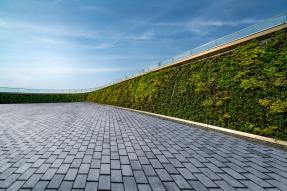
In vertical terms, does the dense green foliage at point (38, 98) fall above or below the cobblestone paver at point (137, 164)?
above

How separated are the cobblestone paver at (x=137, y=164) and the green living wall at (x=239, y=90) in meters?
1.35

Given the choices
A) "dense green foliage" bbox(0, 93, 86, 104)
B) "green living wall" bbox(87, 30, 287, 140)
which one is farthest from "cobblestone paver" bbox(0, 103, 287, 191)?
"dense green foliage" bbox(0, 93, 86, 104)

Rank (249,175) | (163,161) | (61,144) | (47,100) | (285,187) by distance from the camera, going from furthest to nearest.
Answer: (47,100)
(61,144)
(163,161)
(249,175)
(285,187)

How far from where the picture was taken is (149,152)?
6.48m

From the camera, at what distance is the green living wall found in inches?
316

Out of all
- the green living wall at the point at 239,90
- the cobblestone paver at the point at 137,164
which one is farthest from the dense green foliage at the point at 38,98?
the cobblestone paver at the point at 137,164

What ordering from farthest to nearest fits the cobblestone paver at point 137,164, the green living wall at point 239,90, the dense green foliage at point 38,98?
the dense green foliage at point 38,98 < the green living wall at point 239,90 < the cobblestone paver at point 137,164

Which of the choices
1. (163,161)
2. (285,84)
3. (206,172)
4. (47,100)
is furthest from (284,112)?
Answer: (47,100)

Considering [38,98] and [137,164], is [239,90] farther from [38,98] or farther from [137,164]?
[38,98]

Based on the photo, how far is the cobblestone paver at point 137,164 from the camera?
14.0 ft

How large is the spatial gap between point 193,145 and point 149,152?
1882 millimetres

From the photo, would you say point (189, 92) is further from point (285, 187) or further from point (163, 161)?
point (285, 187)

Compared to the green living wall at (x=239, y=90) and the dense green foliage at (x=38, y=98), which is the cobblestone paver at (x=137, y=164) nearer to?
the green living wall at (x=239, y=90)

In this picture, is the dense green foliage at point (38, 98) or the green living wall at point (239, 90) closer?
the green living wall at point (239, 90)
